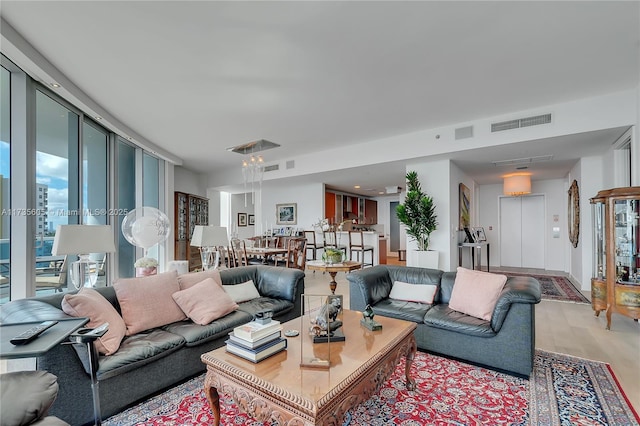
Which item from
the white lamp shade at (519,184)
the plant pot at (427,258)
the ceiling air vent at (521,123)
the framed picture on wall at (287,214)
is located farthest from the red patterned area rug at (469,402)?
the framed picture on wall at (287,214)

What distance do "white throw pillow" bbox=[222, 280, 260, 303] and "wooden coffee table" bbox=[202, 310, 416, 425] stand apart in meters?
1.33

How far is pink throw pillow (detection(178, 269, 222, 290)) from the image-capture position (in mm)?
2877

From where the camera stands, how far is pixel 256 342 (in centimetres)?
178

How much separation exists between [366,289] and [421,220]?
9.09 feet

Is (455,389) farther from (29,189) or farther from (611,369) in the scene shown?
(29,189)

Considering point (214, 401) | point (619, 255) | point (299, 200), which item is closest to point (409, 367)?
point (214, 401)

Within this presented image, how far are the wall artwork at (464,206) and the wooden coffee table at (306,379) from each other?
493 centimetres

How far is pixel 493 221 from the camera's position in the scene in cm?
851

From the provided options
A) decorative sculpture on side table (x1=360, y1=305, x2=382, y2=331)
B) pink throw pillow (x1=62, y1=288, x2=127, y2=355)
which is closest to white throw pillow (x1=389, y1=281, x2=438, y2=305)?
decorative sculpture on side table (x1=360, y1=305, x2=382, y2=331)

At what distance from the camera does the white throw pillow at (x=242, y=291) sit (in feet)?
10.6

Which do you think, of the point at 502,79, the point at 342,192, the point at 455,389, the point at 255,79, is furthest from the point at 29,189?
the point at 342,192

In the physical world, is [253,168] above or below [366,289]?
above

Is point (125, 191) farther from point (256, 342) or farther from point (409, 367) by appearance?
point (409, 367)

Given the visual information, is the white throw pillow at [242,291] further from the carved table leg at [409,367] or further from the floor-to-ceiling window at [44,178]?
the floor-to-ceiling window at [44,178]
